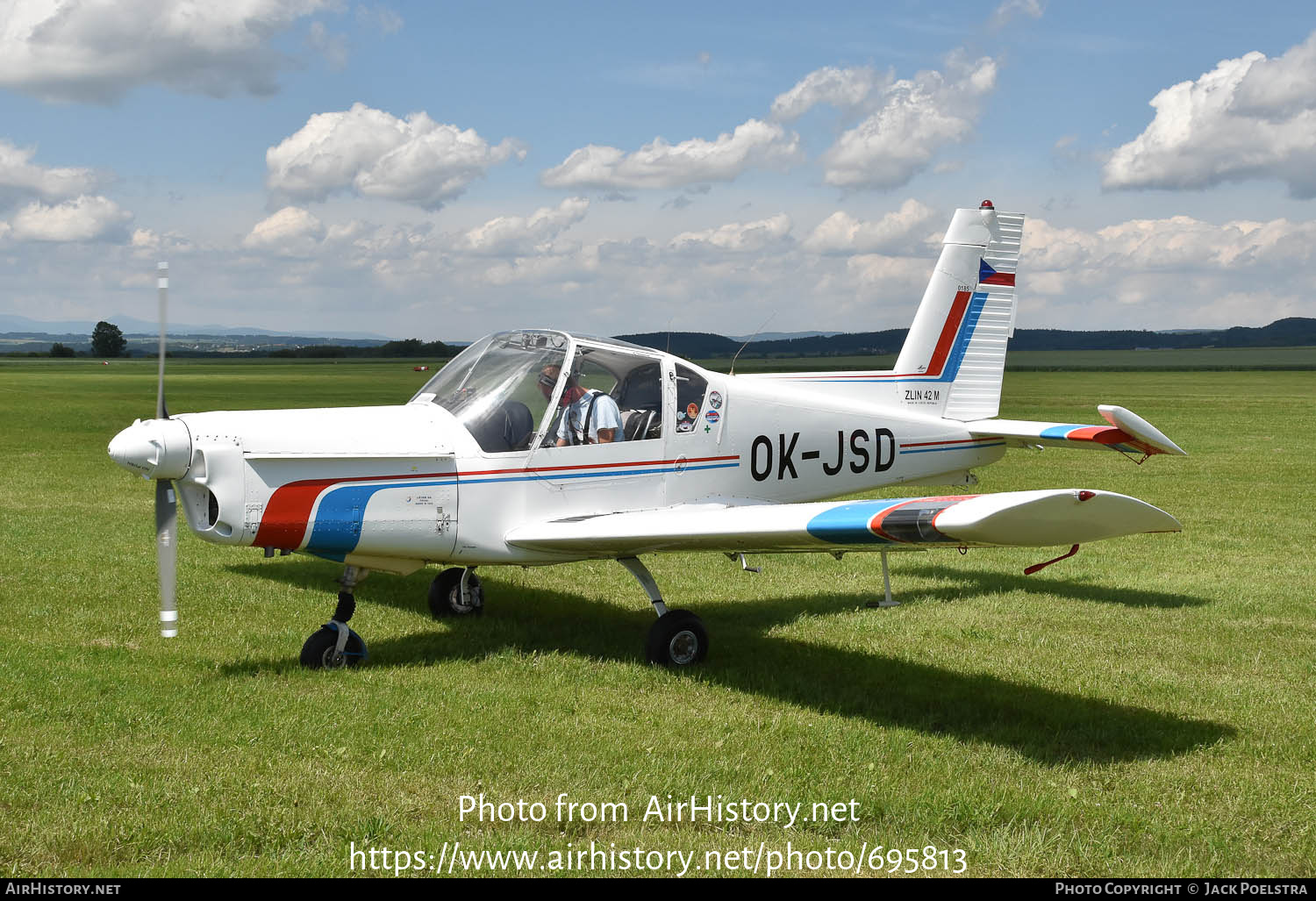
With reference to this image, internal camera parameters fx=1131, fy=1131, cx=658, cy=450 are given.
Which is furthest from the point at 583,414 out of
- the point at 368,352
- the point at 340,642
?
the point at 368,352

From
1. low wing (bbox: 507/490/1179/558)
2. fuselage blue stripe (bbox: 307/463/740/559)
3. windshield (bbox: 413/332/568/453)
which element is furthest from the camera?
windshield (bbox: 413/332/568/453)

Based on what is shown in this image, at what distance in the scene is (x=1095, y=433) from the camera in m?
8.33

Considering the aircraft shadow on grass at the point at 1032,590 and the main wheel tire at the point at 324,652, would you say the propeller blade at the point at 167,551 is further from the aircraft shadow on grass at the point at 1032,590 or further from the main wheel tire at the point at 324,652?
the aircraft shadow on grass at the point at 1032,590

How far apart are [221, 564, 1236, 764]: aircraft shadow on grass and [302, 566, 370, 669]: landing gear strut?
18 cm

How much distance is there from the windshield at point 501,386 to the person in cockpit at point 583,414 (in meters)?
0.05

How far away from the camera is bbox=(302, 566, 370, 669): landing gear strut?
7.12 meters

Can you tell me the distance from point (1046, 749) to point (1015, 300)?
5481 millimetres

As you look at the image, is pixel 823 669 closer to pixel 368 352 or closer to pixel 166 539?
pixel 166 539

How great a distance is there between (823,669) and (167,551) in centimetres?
413

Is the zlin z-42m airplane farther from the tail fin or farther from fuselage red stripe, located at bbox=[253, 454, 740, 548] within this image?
the tail fin

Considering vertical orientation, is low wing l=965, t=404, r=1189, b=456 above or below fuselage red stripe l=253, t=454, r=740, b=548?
above

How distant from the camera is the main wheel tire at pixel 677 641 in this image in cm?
732

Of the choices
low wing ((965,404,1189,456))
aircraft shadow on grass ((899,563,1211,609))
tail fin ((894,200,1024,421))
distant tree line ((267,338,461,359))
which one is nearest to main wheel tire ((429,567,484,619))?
aircraft shadow on grass ((899,563,1211,609))

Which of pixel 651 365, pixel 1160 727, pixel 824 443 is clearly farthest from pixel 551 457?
pixel 1160 727
